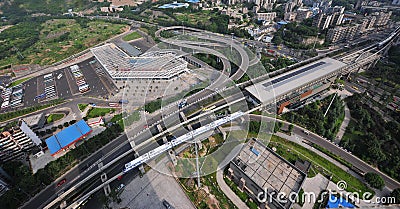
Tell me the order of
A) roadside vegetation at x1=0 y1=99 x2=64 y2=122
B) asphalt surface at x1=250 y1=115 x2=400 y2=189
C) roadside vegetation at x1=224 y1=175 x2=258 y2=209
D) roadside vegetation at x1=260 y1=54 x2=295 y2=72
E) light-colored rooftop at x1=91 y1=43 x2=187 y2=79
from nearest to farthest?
roadside vegetation at x1=224 y1=175 x2=258 y2=209
asphalt surface at x1=250 y1=115 x2=400 y2=189
roadside vegetation at x1=0 y1=99 x2=64 y2=122
light-colored rooftop at x1=91 y1=43 x2=187 y2=79
roadside vegetation at x1=260 y1=54 x2=295 y2=72

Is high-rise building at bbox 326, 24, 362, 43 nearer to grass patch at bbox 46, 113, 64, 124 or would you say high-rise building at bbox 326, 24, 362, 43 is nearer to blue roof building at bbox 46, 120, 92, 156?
blue roof building at bbox 46, 120, 92, 156

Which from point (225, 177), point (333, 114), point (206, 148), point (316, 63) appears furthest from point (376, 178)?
point (316, 63)

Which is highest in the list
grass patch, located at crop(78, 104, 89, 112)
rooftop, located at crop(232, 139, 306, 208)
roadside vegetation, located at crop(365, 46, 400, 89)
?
roadside vegetation, located at crop(365, 46, 400, 89)

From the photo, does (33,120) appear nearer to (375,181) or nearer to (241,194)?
(241,194)

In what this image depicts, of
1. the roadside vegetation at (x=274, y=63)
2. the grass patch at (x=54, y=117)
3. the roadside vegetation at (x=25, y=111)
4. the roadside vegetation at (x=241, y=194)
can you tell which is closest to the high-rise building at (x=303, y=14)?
the roadside vegetation at (x=274, y=63)

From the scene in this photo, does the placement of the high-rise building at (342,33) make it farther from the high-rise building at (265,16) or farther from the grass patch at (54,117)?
the grass patch at (54,117)

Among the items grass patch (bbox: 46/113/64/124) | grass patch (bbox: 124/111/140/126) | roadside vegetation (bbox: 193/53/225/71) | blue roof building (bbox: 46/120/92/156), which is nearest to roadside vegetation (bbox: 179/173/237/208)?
grass patch (bbox: 124/111/140/126)
